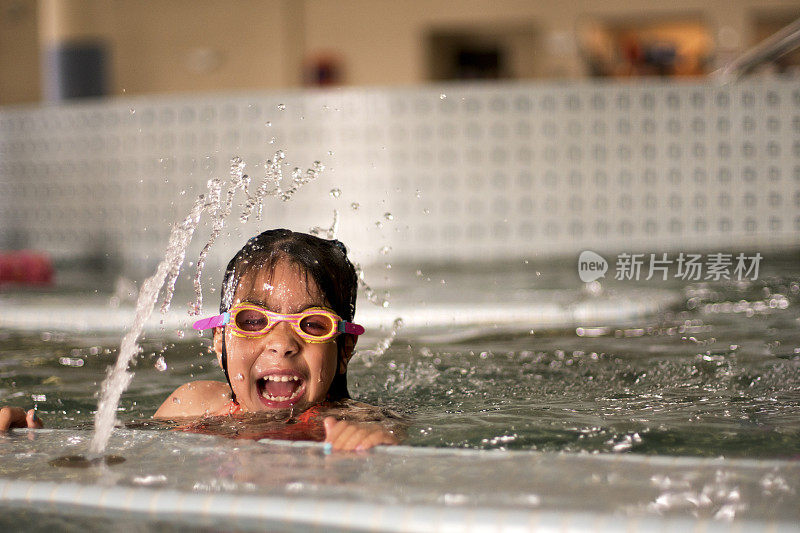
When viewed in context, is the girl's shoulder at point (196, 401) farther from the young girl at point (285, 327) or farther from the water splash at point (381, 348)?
the water splash at point (381, 348)

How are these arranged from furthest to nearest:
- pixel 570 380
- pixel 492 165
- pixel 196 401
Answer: pixel 492 165 < pixel 570 380 < pixel 196 401

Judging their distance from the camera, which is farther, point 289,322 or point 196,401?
point 196,401

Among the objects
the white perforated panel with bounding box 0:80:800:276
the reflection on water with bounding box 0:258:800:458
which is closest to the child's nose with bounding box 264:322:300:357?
the reflection on water with bounding box 0:258:800:458

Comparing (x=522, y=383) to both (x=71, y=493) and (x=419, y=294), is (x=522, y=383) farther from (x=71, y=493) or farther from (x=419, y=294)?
(x=419, y=294)

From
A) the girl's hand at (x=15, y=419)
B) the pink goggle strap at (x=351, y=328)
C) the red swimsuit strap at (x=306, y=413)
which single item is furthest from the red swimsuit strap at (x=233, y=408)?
the girl's hand at (x=15, y=419)

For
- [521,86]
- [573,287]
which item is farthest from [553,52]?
[573,287]

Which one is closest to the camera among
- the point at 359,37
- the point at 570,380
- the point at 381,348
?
the point at 570,380

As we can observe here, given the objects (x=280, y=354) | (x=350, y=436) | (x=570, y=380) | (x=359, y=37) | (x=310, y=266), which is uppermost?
(x=359, y=37)

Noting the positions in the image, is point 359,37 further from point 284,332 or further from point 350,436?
point 350,436

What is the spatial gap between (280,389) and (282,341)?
0.40 feet

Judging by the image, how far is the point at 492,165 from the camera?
7078mm

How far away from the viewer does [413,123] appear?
7.15m

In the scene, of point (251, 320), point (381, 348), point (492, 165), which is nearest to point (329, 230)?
point (381, 348)

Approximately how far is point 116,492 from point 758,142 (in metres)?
6.29
